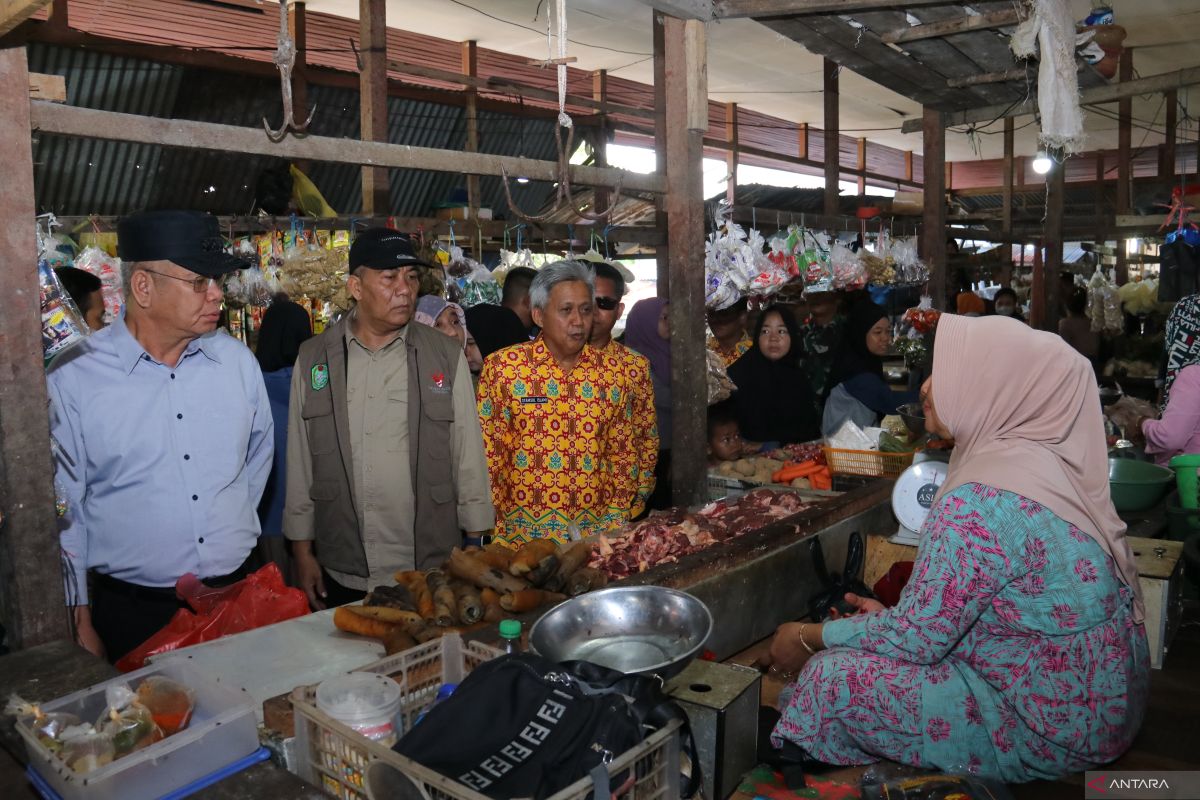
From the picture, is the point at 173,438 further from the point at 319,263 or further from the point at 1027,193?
the point at 1027,193

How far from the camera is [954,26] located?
4426mm

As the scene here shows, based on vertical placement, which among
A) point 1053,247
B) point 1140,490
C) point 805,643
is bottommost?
point 805,643

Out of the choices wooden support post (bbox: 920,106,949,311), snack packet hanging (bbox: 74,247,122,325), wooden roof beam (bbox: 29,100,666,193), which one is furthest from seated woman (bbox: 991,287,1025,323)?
snack packet hanging (bbox: 74,247,122,325)

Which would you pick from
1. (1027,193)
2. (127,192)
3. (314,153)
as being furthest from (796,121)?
(314,153)

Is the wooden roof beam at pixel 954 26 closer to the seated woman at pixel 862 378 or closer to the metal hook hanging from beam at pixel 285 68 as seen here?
the seated woman at pixel 862 378

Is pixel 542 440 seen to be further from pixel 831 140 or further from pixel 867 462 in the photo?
pixel 831 140

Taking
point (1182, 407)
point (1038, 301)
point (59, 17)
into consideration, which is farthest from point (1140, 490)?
point (59, 17)

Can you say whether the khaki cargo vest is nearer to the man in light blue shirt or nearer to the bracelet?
the man in light blue shirt

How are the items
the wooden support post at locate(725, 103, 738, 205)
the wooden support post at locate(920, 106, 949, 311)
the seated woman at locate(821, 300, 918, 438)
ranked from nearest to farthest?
the seated woman at locate(821, 300, 918, 438), the wooden support post at locate(920, 106, 949, 311), the wooden support post at locate(725, 103, 738, 205)

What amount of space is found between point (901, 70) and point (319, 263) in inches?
141

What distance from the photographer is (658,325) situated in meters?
5.70

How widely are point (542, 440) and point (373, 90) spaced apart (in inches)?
136

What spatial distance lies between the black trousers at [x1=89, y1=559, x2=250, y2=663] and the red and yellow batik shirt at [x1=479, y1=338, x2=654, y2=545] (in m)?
1.41

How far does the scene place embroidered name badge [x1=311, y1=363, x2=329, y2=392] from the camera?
3389 mm
